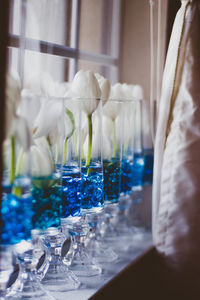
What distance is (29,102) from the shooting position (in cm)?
60

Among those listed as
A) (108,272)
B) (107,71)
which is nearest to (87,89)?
(108,272)

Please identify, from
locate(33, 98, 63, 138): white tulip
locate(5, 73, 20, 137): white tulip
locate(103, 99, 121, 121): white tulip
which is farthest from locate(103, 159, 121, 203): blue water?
locate(5, 73, 20, 137): white tulip

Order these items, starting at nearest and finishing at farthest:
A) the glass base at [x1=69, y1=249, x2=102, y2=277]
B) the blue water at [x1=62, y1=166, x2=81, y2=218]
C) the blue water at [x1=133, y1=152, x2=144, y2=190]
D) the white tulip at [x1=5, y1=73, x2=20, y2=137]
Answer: the white tulip at [x1=5, y1=73, x2=20, y2=137]
the blue water at [x1=62, y1=166, x2=81, y2=218]
the glass base at [x1=69, y1=249, x2=102, y2=277]
the blue water at [x1=133, y1=152, x2=144, y2=190]

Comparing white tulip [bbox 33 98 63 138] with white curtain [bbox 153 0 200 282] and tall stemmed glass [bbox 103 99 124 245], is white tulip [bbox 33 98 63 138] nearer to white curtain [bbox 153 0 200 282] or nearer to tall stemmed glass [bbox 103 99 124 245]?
tall stemmed glass [bbox 103 99 124 245]

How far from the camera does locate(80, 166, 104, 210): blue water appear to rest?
0.79m

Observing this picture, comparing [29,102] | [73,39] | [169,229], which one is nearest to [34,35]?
[73,39]

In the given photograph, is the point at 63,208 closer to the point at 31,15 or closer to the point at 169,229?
the point at 169,229

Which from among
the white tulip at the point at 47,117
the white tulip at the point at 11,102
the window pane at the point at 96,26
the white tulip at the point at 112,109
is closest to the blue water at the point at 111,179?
the white tulip at the point at 112,109

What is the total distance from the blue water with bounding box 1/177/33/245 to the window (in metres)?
0.38

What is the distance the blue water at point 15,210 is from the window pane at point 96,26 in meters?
0.74

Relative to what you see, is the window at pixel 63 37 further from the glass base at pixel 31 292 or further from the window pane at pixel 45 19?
the glass base at pixel 31 292

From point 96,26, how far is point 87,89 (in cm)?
61

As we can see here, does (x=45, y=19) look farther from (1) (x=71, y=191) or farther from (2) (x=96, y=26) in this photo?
(1) (x=71, y=191)

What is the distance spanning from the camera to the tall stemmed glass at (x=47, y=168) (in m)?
0.64
